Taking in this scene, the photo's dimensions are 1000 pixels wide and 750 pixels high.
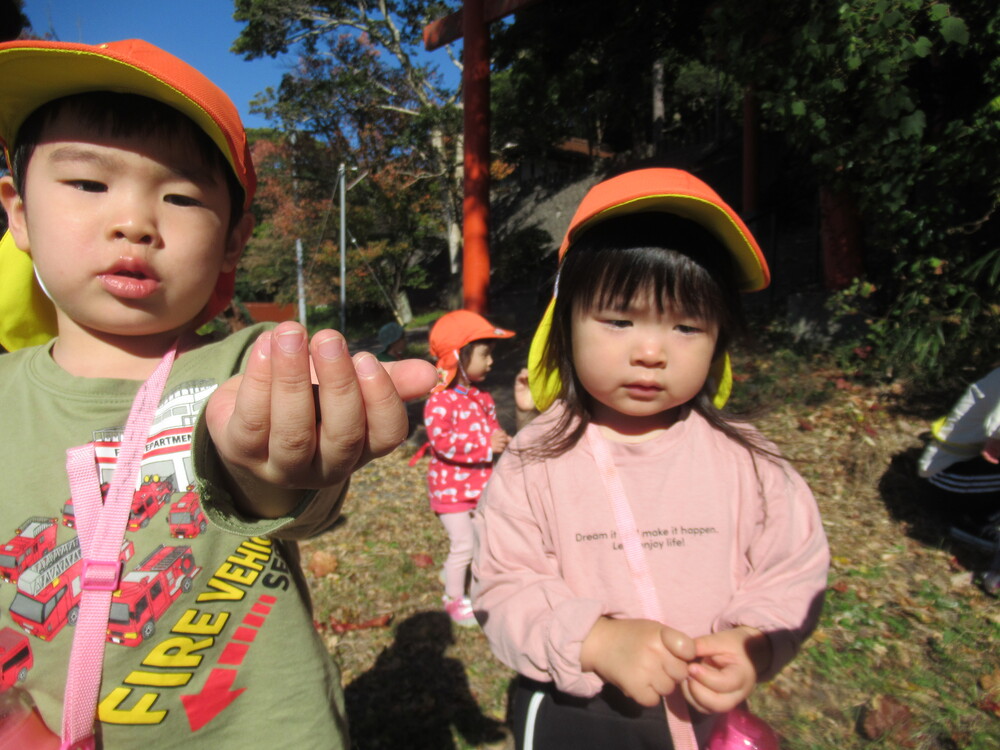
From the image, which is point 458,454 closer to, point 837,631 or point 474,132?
point 837,631

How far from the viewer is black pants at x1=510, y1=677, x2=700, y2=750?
4.50 feet

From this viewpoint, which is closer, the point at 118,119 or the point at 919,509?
the point at 118,119

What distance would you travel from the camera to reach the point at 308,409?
0.67 m

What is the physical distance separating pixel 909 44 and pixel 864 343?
109 inches

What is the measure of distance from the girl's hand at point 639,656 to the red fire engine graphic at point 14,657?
0.96 metres

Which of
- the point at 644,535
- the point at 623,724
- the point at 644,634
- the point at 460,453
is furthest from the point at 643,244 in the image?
the point at 460,453

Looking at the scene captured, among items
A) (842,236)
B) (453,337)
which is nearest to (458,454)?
(453,337)

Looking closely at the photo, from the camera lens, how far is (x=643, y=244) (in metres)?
1.46

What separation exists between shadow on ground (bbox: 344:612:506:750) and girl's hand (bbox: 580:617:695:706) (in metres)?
1.64

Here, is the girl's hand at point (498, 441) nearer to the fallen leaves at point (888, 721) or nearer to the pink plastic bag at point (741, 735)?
the fallen leaves at point (888, 721)

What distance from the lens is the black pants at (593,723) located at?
4.50ft

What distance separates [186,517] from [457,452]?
223 cm

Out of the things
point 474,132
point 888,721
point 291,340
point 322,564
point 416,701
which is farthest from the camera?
point 474,132

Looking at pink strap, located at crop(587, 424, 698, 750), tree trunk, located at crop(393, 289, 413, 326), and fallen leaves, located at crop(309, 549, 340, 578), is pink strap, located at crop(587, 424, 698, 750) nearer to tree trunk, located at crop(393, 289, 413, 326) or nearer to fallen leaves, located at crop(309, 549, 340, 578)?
fallen leaves, located at crop(309, 549, 340, 578)
